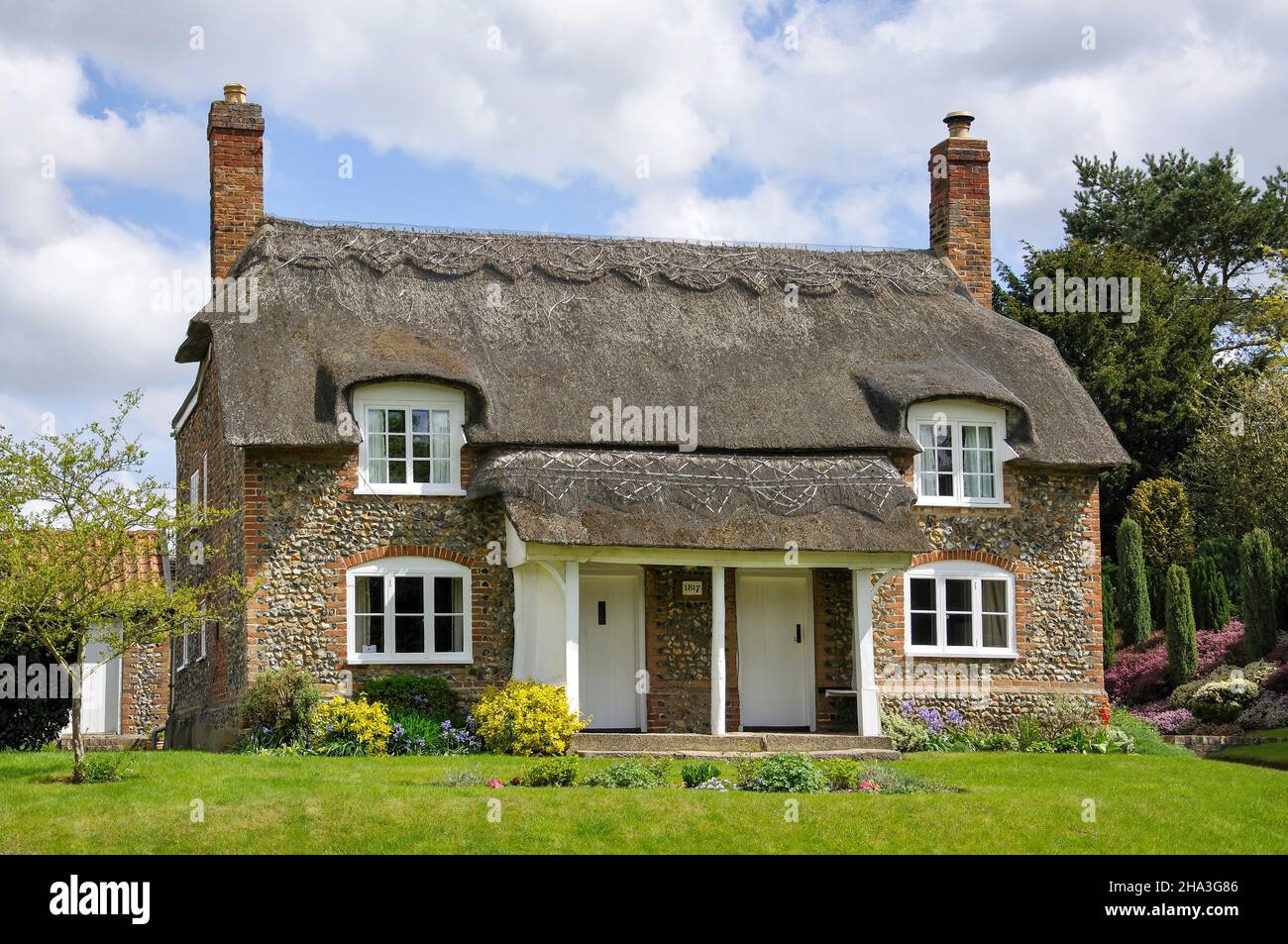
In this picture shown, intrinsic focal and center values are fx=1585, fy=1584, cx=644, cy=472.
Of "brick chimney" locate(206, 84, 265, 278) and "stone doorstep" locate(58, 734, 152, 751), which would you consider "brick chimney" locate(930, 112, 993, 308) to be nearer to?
"brick chimney" locate(206, 84, 265, 278)

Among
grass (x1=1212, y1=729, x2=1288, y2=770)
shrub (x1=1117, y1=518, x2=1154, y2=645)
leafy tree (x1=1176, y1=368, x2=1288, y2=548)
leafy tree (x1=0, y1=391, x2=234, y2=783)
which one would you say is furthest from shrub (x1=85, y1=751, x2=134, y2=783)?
leafy tree (x1=1176, y1=368, x2=1288, y2=548)

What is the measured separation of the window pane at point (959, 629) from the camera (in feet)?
76.1

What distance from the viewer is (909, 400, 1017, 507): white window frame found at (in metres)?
23.1

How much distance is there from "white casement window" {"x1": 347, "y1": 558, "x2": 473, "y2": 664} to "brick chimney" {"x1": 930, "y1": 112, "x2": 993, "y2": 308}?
10421 mm

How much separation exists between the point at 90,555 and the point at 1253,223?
125 feet

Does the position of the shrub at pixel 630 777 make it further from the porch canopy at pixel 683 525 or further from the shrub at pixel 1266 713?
the shrub at pixel 1266 713

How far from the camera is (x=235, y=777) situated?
16.1m

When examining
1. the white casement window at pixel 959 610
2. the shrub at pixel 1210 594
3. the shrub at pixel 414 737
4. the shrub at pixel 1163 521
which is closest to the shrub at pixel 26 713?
the shrub at pixel 414 737

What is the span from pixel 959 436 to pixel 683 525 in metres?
5.00

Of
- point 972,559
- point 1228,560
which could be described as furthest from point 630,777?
point 1228,560

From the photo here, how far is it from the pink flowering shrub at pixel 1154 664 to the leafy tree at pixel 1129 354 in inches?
290

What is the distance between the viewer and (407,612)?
70.8ft

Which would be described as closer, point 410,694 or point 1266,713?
point 410,694

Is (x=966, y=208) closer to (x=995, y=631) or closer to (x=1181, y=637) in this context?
(x=995, y=631)
